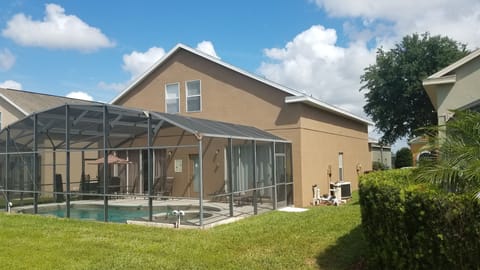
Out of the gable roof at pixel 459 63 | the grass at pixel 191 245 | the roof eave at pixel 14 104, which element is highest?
the roof eave at pixel 14 104

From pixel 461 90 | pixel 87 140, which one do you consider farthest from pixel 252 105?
pixel 461 90

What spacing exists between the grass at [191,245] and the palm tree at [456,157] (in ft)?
7.36

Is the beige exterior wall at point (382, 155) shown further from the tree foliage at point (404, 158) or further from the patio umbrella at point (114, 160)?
the patio umbrella at point (114, 160)

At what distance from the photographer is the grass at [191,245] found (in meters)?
7.56

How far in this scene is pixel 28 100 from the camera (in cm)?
2347

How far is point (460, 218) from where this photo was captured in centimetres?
470

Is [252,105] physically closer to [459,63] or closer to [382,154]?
[459,63]

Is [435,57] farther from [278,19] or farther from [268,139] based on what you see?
[268,139]

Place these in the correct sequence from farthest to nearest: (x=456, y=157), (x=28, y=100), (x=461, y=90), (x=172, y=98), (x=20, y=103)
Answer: (x=28, y=100)
(x=20, y=103)
(x=172, y=98)
(x=461, y=90)
(x=456, y=157)

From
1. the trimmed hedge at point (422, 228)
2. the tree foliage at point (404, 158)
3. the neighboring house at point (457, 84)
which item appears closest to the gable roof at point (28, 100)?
the neighboring house at point (457, 84)

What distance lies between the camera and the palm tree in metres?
5.10

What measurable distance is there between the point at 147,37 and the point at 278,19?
532 centimetres

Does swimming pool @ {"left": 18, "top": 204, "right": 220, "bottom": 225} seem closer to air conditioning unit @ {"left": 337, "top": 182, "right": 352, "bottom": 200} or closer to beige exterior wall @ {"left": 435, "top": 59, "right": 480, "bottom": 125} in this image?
air conditioning unit @ {"left": 337, "top": 182, "right": 352, "bottom": 200}

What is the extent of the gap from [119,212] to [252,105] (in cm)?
650
